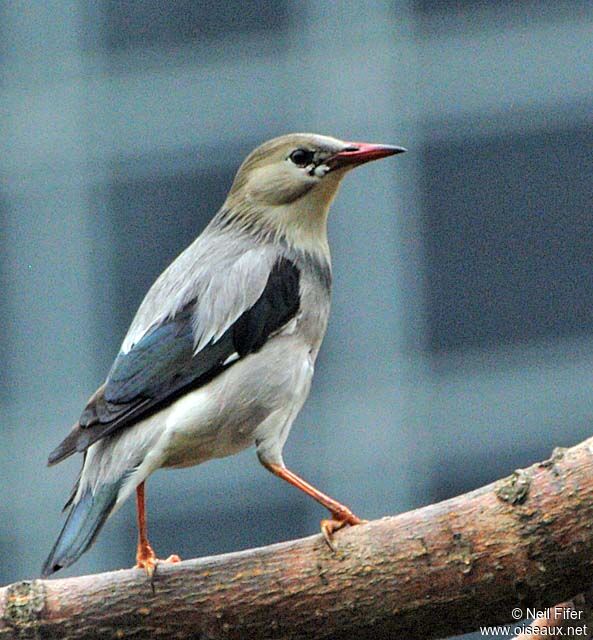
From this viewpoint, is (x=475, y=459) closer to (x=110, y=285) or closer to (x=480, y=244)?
(x=480, y=244)

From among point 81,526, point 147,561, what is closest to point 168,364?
point 81,526

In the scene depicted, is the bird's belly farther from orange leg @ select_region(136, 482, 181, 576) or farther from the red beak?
the red beak

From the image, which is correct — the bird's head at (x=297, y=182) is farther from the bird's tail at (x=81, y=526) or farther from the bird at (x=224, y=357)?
the bird's tail at (x=81, y=526)

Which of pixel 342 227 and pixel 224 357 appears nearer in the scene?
pixel 224 357

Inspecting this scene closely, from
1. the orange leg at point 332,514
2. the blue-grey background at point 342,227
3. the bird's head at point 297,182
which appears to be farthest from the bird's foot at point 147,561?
the blue-grey background at point 342,227

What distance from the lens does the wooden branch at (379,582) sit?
17.1ft

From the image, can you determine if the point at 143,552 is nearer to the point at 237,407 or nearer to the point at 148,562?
the point at 148,562

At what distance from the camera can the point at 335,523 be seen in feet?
18.6

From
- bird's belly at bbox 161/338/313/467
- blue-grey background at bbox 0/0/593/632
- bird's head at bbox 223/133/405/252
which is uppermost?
bird's head at bbox 223/133/405/252

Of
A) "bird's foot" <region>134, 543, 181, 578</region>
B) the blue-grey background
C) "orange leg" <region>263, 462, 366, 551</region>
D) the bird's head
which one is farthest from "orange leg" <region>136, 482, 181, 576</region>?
the blue-grey background

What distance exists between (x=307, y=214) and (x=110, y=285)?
7.83m

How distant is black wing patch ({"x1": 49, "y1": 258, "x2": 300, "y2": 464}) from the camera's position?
607 cm

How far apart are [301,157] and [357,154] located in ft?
0.82

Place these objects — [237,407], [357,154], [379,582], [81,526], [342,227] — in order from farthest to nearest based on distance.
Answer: [342,227]
[357,154]
[237,407]
[81,526]
[379,582]
